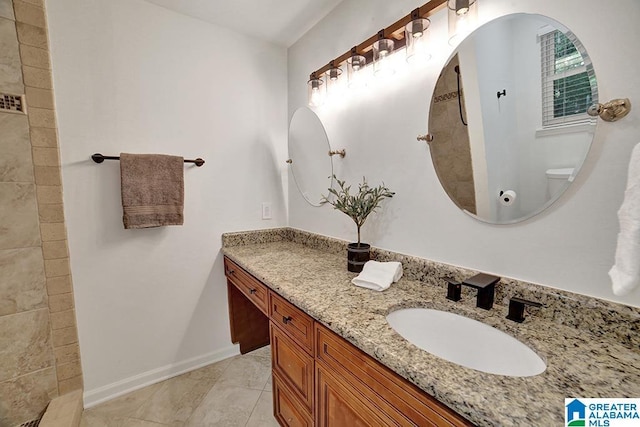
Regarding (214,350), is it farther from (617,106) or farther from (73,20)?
(617,106)

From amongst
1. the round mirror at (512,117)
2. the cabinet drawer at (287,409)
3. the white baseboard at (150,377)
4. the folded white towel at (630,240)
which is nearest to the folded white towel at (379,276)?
the round mirror at (512,117)

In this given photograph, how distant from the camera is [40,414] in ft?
4.43

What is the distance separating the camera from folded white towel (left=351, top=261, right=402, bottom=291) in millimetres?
1069

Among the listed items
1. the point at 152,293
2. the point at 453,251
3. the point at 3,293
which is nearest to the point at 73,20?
the point at 3,293

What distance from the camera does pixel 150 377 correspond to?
5.43ft

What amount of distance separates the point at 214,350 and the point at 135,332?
528mm

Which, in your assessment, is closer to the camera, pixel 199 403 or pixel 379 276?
pixel 379 276

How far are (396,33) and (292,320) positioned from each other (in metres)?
1.31

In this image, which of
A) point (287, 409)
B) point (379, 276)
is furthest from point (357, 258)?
point (287, 409)

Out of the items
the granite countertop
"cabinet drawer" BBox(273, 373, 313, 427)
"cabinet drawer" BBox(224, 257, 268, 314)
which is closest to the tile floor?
"cabinet drawer" BBox(273, 373, 313, 427)

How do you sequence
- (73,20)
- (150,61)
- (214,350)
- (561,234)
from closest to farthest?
(561,234), (73,20), (150,61), (214,350)

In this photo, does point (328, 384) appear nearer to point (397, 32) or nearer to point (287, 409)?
point (287, 409)

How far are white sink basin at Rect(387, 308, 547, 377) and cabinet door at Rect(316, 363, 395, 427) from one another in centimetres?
24

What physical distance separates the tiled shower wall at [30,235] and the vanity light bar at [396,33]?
57.7 inches
